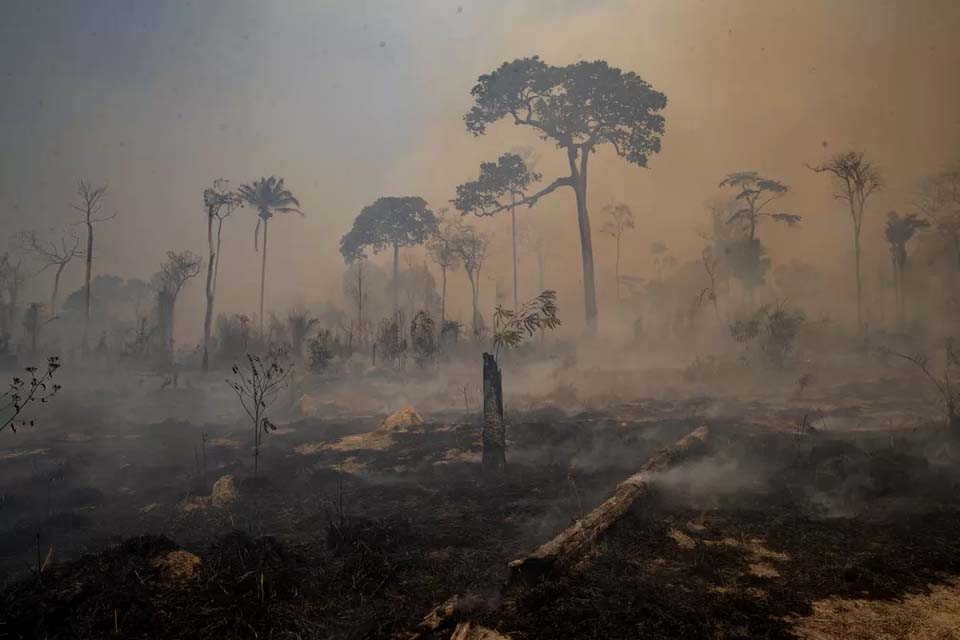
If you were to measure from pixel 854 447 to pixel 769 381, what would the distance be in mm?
11944

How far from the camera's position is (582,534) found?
6.46 metres

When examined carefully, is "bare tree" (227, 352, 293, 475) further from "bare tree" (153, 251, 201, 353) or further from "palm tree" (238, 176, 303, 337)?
"palm tree" (238, 176, 303, 337)

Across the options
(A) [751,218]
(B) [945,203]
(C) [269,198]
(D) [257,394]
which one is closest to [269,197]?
(C) [269,198]

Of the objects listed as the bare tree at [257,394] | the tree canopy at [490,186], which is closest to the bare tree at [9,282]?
the bare tree at [257,394]

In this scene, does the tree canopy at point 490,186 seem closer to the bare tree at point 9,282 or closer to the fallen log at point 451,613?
the fallen log at point 451,613

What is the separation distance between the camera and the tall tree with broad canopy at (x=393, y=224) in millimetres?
47188

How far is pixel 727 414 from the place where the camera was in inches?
660

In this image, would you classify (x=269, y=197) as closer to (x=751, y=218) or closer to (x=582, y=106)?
(x=582, y=106)

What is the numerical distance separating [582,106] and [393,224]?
858 inches

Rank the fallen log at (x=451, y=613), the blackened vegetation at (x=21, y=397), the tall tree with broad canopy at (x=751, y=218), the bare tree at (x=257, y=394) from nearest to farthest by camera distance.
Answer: the fallen log at (x=451, y=613)
the blackened vegetation at (x=21, y=397)
the bare tree at (x=257, y=394)
the tall tree with broad canopy at (x=751, y=218)

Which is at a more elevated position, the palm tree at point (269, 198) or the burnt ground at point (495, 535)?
the palm tree at point (269, 198)

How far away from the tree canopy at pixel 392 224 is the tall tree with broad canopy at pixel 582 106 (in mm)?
14917

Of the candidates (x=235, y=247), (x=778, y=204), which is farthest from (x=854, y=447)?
(x=235, y=247)

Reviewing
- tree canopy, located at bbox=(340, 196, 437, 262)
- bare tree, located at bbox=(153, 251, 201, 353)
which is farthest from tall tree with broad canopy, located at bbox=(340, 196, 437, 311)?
bare tree, located at bbox=(153, 251, 201, 353)
